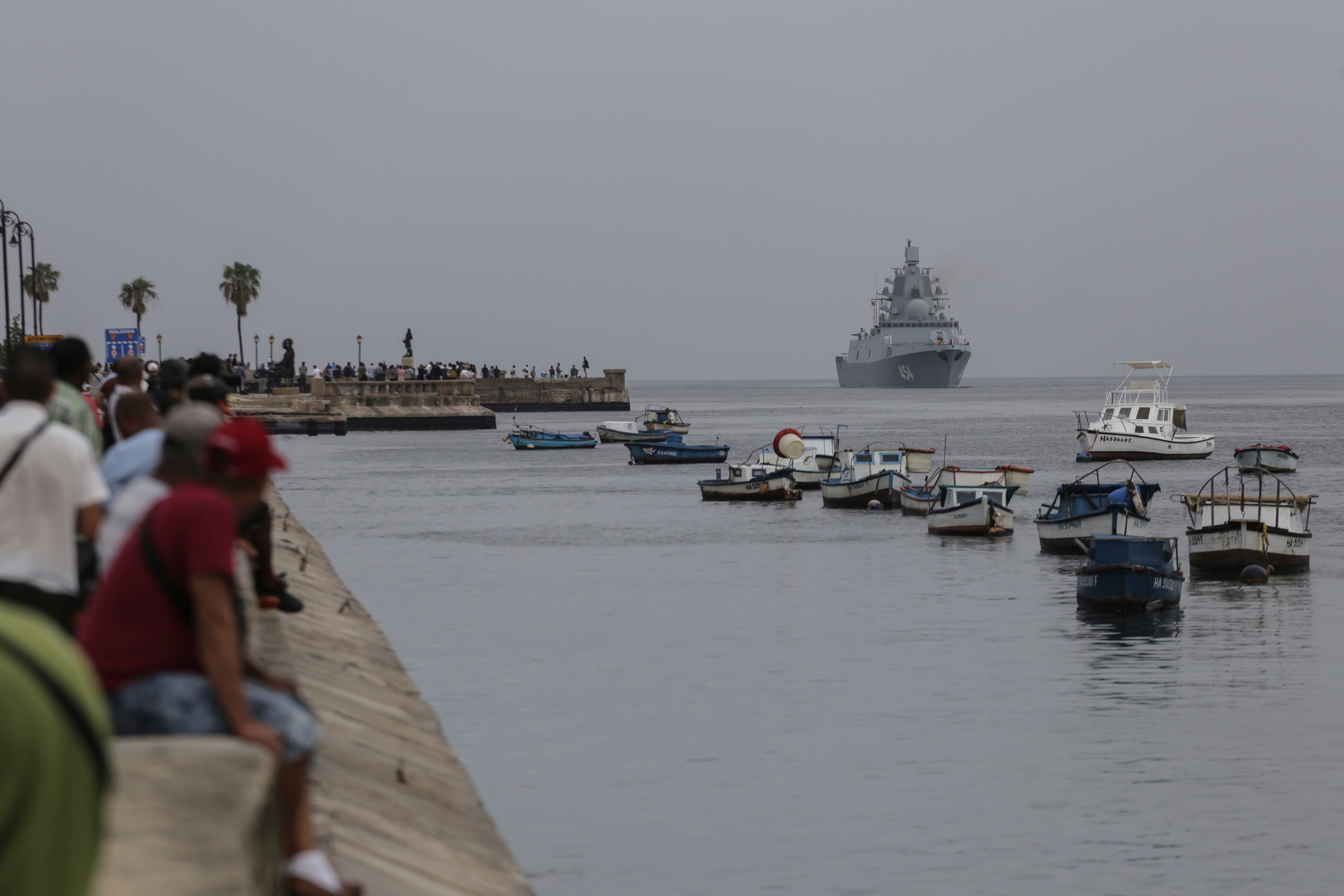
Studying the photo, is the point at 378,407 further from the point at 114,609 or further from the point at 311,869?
the point at 114,609

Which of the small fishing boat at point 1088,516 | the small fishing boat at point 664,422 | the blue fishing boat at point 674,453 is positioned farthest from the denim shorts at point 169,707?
the small fishing boat at point 664,422

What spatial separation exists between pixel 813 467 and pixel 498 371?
86.0 m

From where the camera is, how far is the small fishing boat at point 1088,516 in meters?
42.2

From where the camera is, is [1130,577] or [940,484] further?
[940,484]

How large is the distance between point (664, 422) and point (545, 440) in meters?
12.5

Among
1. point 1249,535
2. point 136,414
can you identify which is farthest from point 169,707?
point 1249,535

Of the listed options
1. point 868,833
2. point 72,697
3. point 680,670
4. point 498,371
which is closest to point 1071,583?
point 680,670

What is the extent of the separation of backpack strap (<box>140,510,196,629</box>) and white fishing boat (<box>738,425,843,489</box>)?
60159mm

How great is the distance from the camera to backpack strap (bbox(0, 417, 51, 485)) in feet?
23.5

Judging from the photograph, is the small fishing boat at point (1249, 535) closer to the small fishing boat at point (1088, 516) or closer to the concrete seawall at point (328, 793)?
the small fishing boat at point (1088, 516)

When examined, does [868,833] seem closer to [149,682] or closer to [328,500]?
[149,682]

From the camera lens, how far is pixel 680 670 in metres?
25.3

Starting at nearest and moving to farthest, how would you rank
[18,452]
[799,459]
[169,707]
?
[169,707] < [18,452] < [799,459]

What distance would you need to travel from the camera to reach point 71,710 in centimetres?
202
